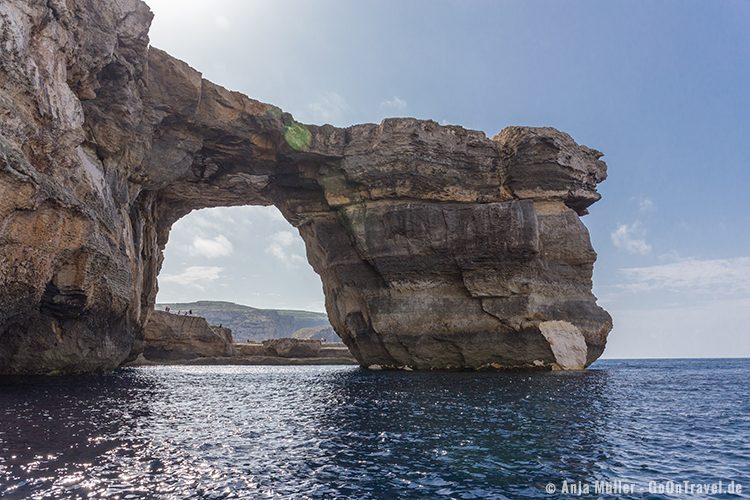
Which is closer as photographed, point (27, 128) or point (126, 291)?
point (27, 128)

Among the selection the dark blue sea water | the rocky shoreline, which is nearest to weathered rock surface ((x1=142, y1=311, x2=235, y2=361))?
the rocky shoreline

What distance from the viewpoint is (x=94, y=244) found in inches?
973

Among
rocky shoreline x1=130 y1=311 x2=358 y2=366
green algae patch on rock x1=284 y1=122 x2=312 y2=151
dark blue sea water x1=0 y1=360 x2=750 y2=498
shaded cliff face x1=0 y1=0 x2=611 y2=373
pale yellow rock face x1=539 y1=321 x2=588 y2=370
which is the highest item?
green algae patch on rock x1=284 y1=122 x2=312 y2=151

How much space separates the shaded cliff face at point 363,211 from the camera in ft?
94.9

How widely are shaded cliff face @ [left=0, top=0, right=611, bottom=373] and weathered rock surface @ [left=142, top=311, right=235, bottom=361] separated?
17135 mm

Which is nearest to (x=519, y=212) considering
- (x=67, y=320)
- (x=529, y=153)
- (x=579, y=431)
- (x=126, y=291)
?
(x=529, y=153)

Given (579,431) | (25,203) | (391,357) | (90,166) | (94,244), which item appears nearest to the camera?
(579,431)

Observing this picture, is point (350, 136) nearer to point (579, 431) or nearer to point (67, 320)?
point (67, 320)

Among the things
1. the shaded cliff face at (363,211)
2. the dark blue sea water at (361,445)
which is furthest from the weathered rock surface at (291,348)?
the dark blue sea water at (361,445)

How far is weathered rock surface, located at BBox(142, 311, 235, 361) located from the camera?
202 feet

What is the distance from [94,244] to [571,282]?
34.7 m

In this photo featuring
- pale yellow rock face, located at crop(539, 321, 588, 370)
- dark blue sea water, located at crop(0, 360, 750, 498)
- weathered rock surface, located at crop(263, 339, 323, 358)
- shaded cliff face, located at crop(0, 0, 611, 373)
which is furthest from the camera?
weathered rock surface, located at crop(263, 339, 323, 358)

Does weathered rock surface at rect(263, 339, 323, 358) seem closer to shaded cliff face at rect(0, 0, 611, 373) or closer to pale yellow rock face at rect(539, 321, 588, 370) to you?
shaded cliff face at rect(0, 0, 611, 373)

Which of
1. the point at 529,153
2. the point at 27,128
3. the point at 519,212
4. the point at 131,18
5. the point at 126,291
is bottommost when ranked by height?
the point at 126,291
